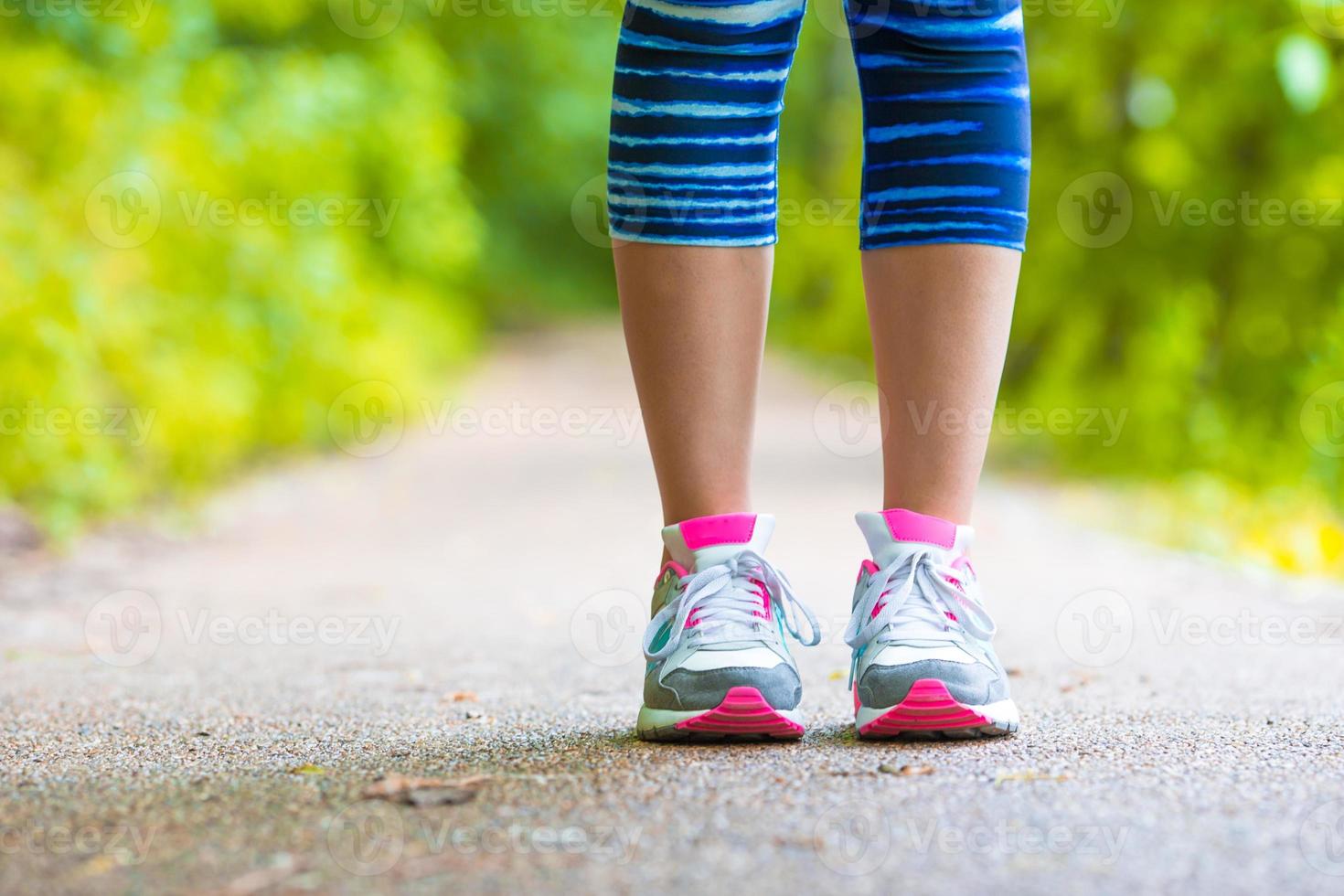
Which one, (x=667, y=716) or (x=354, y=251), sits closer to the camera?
(x=667, y=716)

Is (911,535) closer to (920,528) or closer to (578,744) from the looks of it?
(920,528)

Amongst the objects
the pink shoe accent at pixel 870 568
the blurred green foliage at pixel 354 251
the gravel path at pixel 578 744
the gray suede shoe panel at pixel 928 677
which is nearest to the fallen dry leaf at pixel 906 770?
the gravel path at pixel 578 744

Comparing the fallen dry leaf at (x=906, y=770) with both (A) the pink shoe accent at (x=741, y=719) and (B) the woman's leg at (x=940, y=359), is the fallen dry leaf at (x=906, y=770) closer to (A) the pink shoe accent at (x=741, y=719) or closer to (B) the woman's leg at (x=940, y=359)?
(A) the pink shoe accent at (x=741, y=719)

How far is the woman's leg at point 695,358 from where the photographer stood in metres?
1.24

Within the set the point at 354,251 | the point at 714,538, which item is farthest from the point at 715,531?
the point at 354,251

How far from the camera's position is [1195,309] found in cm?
489

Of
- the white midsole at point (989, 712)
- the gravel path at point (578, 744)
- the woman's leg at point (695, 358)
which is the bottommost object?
the gravel path at point (578, 744)

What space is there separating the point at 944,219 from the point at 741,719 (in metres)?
0.50

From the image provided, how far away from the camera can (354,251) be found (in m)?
7.44

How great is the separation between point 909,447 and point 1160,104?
167 inches

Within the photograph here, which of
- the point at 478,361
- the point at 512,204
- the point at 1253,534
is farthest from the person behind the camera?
the point at 512,204

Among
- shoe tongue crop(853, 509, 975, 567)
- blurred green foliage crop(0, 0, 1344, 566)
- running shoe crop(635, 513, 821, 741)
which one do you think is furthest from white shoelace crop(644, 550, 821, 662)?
blurred green foliage crop(0, 0, 1344, 566)

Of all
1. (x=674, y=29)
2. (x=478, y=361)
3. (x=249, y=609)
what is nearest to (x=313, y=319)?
(x=249, y=609)

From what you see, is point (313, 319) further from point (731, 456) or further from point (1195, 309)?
point (731, 456)
